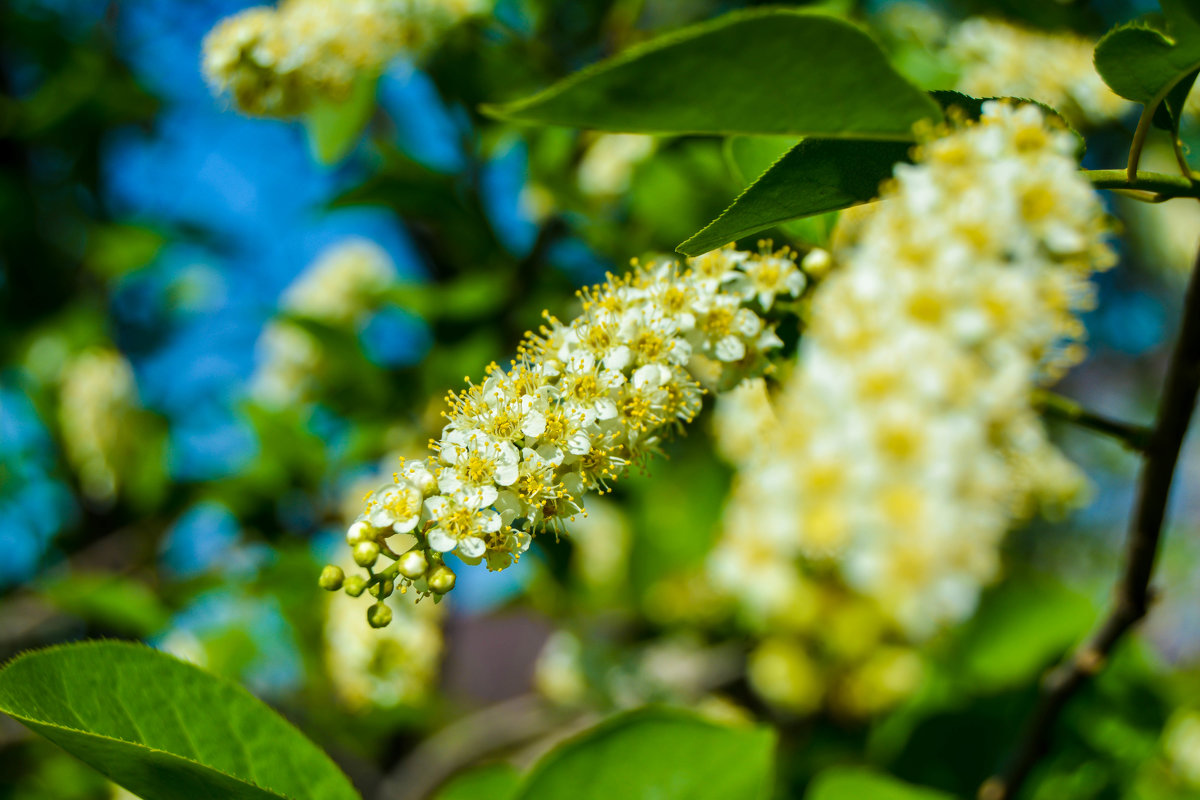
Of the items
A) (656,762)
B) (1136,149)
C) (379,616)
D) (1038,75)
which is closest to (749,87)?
(1136,149)

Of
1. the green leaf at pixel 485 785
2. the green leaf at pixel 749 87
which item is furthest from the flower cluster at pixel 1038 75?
the green leaf at pixel 485 785

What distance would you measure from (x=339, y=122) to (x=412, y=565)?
5.13 feet

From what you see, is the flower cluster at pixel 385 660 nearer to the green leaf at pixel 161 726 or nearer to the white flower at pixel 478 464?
the green leaf at pixel 161 726

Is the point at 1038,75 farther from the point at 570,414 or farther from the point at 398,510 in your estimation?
the point at 398,510

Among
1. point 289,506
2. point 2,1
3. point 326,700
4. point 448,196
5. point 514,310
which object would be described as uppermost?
point 2,1

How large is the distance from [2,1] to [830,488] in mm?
4429

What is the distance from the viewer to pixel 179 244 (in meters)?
3.55

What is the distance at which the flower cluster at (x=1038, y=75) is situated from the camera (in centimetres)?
186

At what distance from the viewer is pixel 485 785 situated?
1.80 metres

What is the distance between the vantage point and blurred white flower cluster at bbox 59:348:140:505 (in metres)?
3.09

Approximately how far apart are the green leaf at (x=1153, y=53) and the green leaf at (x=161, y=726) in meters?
1.05

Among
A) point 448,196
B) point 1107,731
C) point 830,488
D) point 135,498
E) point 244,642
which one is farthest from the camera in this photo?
point 135,498

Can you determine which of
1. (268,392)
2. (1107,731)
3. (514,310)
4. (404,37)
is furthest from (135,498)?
(1107,731)

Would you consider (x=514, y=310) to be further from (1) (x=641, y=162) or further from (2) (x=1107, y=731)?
(2) (x=1107, y=731)
